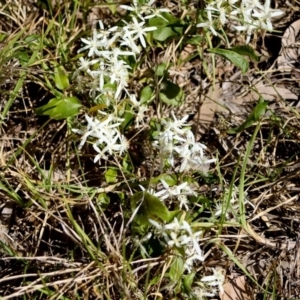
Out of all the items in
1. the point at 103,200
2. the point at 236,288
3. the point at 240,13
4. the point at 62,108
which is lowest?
the point at 236,288

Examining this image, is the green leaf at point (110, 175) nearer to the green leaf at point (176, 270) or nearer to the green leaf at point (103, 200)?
the green leaf at point (103, 200)

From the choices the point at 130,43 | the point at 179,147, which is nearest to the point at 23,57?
the point at 130,43

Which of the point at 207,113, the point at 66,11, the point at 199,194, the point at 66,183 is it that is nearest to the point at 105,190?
the point at 66,183

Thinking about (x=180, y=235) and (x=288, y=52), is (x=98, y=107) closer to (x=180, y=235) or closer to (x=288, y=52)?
(x=180, y=235)

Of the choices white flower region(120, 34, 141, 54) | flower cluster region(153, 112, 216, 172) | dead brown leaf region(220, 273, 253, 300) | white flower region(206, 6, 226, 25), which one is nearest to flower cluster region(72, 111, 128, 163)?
flower cluster region(153, 112, 216, 172)

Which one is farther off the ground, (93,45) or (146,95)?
(93,45)

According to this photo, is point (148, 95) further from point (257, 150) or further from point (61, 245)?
point (61, 245)

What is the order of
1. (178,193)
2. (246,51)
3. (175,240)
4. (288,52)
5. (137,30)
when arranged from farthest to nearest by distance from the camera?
(288,52) < (246,51) < (137,30) < (178,193) < (175,240)
